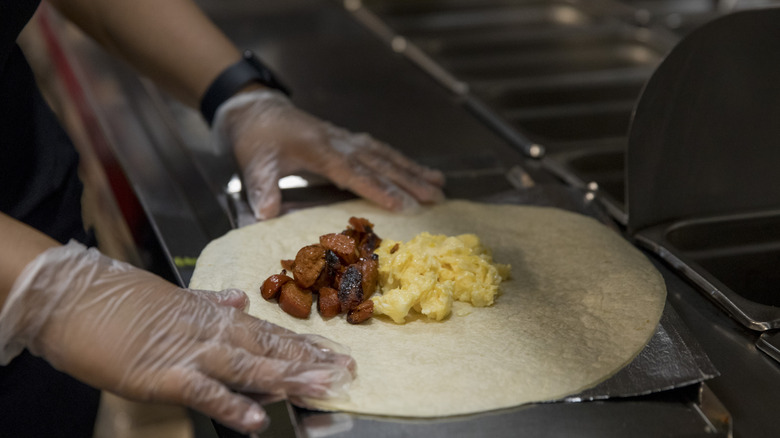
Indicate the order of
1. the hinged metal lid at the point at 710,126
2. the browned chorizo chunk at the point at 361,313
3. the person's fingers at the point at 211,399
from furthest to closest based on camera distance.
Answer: the hinged metal lid at the point at 710,126 < the browned chorizo chunk at the point at 361,313 < the person's fingers at the point at 211,399

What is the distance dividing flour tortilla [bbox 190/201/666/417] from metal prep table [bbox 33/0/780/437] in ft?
0.15

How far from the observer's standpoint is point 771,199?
1.67 m

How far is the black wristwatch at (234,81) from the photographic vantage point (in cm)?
182

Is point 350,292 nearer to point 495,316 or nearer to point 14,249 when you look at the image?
point 495,316

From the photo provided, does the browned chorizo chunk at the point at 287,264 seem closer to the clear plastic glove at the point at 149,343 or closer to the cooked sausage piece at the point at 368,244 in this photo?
the cooked sausage piece at the point at 368,244

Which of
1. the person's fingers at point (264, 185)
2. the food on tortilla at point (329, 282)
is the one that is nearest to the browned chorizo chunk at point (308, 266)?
the food on tortilla at point (329, 282)

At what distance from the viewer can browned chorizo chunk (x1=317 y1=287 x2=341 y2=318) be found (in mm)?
1254

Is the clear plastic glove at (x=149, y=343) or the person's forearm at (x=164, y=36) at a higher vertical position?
the person's forearm at (x=164, y=36)

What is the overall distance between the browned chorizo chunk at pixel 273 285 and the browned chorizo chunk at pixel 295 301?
0.04ft

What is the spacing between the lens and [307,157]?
1726 mm

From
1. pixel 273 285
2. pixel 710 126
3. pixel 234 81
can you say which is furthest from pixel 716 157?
pixel 234 81

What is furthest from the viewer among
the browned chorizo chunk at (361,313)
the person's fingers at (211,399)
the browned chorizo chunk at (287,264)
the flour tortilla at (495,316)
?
the browned chorizo chunk at (287,264)

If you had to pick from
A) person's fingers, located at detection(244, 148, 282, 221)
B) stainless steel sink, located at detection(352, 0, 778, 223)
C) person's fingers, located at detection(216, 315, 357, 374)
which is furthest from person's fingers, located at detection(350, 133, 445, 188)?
person's fingers, located at detection(216, 315, 357, 374)

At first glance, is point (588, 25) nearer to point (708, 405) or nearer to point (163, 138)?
point (163, 138)
